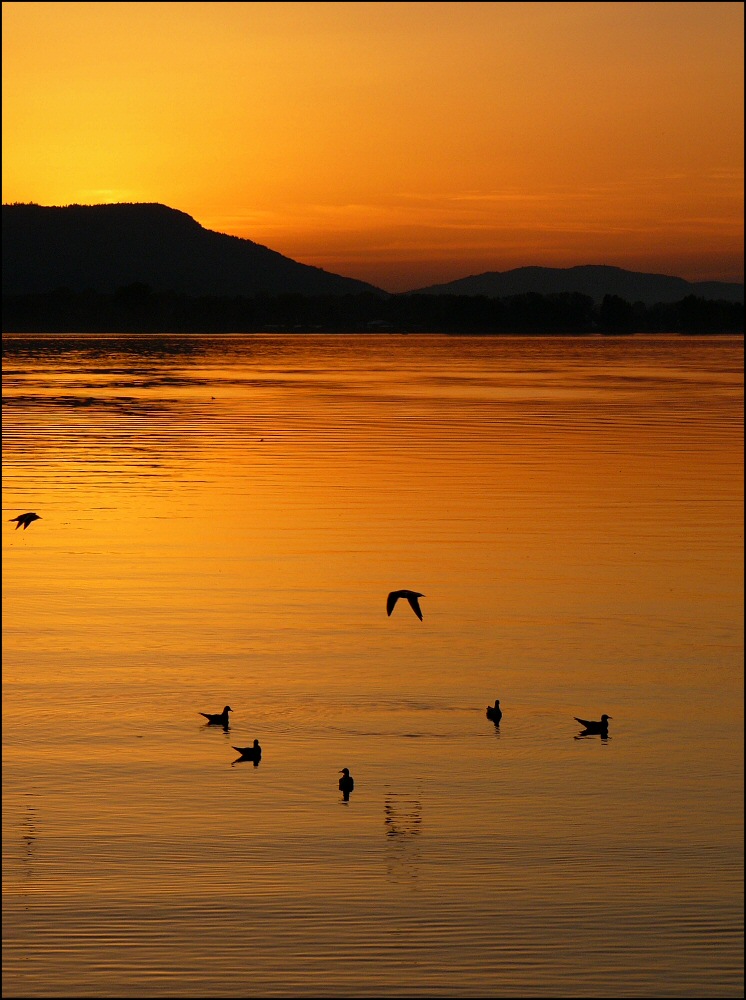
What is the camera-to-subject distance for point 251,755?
15.2m

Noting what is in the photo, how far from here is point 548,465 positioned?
4188 centimetres

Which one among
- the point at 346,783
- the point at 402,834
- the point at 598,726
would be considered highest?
the point at 598,726

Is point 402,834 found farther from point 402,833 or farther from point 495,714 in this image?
point 495,714

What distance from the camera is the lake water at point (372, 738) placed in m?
11.2

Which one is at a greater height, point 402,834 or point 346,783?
point 346,783

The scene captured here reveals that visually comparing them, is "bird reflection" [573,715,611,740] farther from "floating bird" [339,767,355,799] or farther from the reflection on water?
"floating bird" [339,767,355,799]

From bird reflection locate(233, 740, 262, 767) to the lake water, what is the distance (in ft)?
0.51

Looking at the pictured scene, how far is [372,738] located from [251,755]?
4.88 feet

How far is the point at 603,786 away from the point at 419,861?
283 cm

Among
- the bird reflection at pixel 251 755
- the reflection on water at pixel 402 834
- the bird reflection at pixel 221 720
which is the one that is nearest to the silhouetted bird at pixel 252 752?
the bird reflection at pixel 251 755

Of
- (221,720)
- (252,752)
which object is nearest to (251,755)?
(252,752)

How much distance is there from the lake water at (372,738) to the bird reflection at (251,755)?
15cm

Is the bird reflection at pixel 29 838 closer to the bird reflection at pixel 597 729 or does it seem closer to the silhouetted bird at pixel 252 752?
the silhouetted bird at pixel 252 752

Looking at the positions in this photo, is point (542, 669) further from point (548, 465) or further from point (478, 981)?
point (548, 465)
